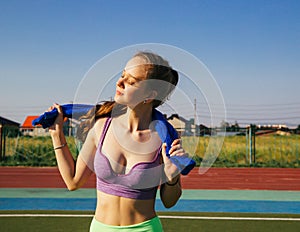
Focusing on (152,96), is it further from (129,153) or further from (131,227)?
(131,227)

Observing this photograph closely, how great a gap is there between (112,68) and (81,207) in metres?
6.68

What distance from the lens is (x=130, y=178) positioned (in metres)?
1.94

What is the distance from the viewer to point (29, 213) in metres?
6.98

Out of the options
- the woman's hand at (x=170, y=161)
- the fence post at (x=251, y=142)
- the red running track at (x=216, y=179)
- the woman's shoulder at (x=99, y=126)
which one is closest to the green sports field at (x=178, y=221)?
the woman's shoulder at (x=99, y=126)

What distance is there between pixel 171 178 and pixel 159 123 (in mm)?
260

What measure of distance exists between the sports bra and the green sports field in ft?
13.3

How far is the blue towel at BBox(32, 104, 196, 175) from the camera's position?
1.71m

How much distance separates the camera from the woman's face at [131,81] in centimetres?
185

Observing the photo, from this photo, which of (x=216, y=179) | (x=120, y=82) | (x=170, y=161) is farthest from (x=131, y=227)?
(x=216, y=179)

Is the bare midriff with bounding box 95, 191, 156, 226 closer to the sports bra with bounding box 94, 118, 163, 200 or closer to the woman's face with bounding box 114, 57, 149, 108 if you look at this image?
the sports bra with bounding box 94, 118, 163, 200


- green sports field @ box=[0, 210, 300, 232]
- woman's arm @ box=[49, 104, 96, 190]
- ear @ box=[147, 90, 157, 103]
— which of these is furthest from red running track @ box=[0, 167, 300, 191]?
ear @ box=[147, 90, 157, 103]

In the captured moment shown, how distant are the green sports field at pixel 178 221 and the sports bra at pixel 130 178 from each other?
4.04m

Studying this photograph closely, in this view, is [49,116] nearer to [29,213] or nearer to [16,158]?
[29,213]

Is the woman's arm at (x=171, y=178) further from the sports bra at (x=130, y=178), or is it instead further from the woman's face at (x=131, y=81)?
the woman's face at (x=131, y=81)
